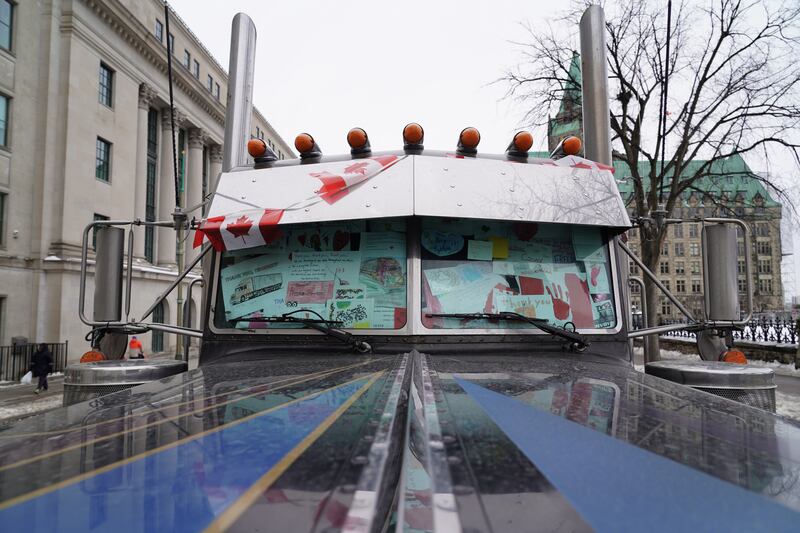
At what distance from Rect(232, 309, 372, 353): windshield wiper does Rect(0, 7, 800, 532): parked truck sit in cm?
1

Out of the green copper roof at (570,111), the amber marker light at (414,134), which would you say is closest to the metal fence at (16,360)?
the green copper roof at (570,111)

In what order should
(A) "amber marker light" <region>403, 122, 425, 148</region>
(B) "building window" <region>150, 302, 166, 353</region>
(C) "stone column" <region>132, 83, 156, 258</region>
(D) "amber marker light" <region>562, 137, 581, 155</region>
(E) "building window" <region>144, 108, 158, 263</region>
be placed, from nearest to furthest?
1. (A) "amber marker light" <region>403, 122, 425, 148</region>
2. (D) "amber marker light" <region>562, 137, 581, 155</region>
3. (C) "stone column" <region>132, 83, 156, 258</region>
4. (B) "building window" <region>150, 302, 166, 353</region>
5. (E) "building window" <region>144, 108, 158, 263</region>

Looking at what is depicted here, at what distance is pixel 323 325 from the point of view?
3.11 m

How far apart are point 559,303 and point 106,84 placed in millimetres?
26940

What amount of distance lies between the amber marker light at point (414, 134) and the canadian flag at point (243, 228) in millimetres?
977

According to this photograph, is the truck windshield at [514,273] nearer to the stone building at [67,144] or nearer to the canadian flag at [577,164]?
the canadian flag at [577,164]

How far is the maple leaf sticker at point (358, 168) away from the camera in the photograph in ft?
10.7

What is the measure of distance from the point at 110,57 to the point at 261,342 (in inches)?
1016

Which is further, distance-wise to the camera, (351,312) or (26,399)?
(26,399)

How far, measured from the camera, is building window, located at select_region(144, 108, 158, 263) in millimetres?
27734

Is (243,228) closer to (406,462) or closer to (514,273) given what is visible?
(514,273)

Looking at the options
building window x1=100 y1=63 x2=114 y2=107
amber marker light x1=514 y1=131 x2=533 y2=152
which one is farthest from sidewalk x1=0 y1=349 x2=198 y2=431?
building window x1=100 y1=63 x2=114 y2=107

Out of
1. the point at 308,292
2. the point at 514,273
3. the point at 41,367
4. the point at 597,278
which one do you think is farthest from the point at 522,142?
the point at 41,367

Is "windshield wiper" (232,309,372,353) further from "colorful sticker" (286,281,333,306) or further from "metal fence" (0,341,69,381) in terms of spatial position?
"metal fence" (0,341,69,381)
